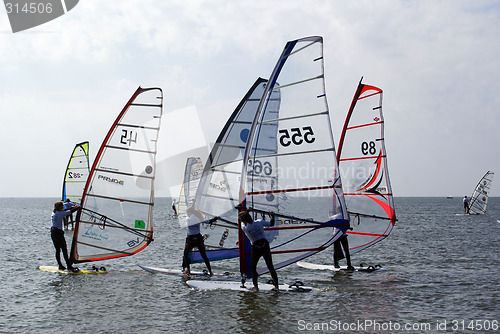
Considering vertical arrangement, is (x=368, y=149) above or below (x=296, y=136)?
above

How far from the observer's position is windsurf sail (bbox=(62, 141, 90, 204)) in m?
25.0

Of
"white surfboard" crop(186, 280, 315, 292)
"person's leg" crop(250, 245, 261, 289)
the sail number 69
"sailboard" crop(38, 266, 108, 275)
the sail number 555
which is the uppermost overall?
the sail number 69

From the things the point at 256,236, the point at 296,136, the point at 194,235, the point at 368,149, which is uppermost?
the point at 368,149

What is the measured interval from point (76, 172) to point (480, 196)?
35643mm

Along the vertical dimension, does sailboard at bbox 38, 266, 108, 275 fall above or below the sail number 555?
below

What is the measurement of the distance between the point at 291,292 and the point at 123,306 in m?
3.21

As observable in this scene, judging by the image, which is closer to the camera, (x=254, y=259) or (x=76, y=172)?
(x=254, y=259)

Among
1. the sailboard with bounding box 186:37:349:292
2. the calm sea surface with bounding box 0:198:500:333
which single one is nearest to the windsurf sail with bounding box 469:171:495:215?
the calm sea surface with bounding box 0:198:500:333

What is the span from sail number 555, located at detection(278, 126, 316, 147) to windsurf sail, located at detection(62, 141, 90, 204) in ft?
60.4

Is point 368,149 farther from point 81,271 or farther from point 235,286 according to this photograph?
point 81,271

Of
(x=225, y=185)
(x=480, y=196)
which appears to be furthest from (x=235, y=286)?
(x=480, y=196)

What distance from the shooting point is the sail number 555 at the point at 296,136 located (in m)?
9.05

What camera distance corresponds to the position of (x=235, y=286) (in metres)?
9.57

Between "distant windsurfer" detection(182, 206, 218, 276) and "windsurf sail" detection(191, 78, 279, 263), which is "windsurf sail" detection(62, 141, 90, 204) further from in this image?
"distant windsurfer" detection(182, 206, 218, 276)
